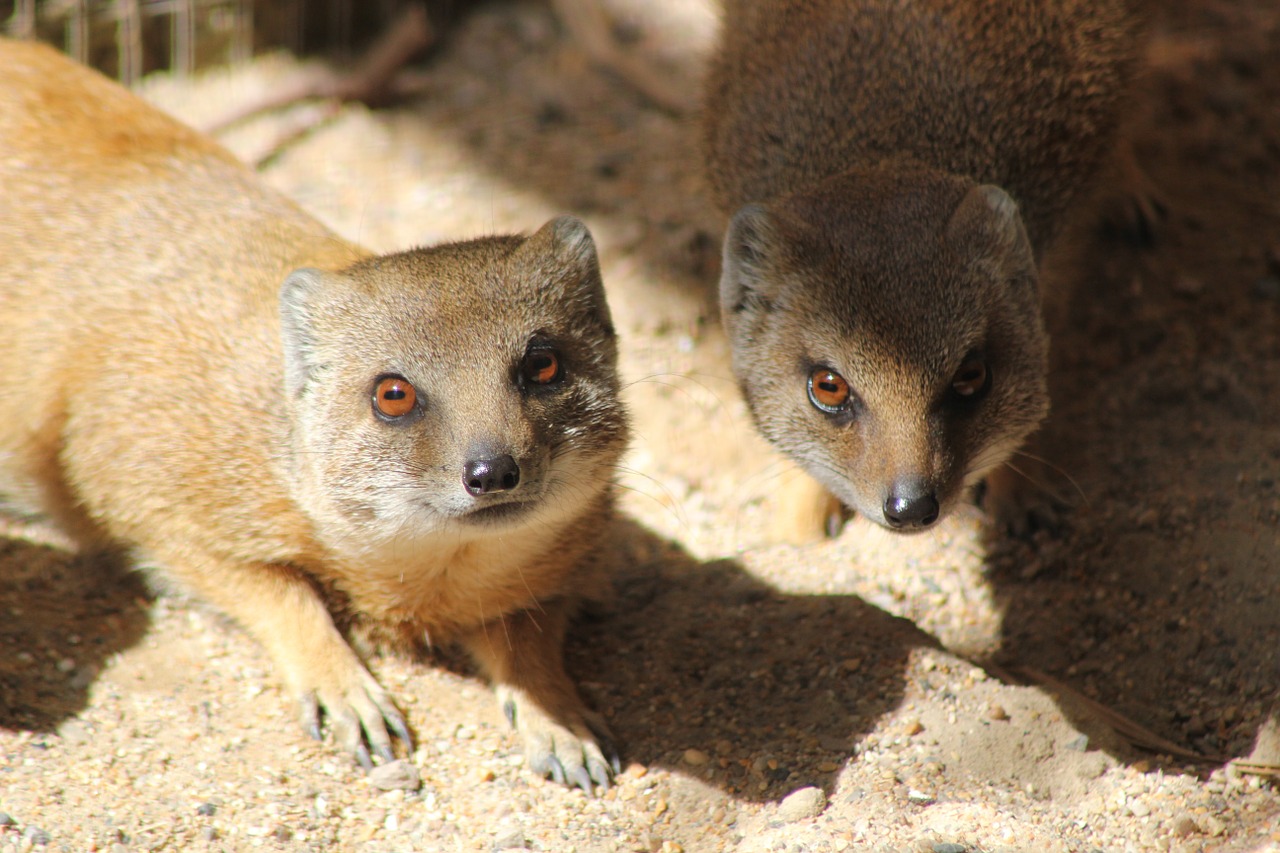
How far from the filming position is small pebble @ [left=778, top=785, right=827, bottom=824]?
3.18 m

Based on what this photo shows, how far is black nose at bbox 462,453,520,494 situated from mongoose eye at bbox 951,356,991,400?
50.6 inches

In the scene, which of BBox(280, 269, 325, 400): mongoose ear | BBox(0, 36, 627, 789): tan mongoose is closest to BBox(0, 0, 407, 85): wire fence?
BBox(0, 36, 627, 789): tan mongoose

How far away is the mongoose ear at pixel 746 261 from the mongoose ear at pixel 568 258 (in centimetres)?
61

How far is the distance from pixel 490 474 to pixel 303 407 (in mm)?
776

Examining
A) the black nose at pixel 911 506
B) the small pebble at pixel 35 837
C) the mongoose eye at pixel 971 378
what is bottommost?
the small pebble at pixel 35 837

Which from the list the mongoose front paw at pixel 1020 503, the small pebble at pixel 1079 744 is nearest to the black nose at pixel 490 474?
the small pebble at pixel 1079 744

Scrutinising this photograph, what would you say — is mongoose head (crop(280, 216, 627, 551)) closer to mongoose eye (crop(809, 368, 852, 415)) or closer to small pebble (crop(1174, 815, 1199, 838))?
mongoose eye (crop(809, 368, 852, 415))

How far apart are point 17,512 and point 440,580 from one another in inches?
63.1

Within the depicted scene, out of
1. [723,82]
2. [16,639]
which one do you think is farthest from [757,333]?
[16,639]

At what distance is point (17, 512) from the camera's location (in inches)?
166

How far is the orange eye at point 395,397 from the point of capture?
Answer: 320 centimetres

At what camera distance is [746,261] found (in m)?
3.94

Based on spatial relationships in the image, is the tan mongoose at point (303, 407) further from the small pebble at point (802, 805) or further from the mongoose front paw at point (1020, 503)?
the mongoose front paw at point (1020, 503)

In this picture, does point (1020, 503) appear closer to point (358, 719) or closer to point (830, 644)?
point (830, 644)
